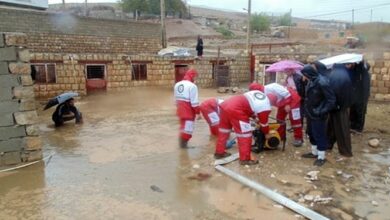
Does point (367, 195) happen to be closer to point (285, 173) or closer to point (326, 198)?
point (326, 198)

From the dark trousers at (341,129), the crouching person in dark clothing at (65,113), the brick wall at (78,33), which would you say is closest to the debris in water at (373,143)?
the dark trousers at (341,129)

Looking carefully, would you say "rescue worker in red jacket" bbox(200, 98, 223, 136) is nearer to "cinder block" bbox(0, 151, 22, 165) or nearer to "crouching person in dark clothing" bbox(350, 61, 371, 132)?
"crouching person in dark clothing" bbox(350, 61, 371, 132)

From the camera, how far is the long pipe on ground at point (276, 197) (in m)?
4.62

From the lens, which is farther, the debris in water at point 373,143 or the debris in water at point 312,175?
the debris in water at point 373,143

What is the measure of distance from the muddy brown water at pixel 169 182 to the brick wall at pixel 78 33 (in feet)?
38.3

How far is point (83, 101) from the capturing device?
15.7 m

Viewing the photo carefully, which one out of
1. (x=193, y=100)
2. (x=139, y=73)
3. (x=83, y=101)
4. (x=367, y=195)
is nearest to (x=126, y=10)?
(x=139, y=73)

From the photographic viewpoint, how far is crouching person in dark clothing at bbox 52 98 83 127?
33.9 ft

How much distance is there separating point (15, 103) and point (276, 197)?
4707 millimetres

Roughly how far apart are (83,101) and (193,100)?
928 cm

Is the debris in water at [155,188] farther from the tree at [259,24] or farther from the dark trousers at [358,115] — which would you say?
the tree at [259,24]

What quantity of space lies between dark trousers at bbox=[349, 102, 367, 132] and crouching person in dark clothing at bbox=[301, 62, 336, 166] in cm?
246

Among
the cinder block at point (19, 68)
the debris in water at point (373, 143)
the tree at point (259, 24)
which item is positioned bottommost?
A: the debris in water at point (373, 143)

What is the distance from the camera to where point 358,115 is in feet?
28.3
